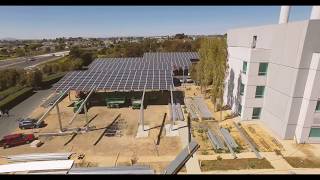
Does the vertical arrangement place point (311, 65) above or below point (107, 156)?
above

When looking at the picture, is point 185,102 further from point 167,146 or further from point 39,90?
point 39,90

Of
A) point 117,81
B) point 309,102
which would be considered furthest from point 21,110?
point 309,102

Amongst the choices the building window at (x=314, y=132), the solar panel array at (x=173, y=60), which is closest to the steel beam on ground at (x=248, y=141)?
the building window at (x=314, y=132)

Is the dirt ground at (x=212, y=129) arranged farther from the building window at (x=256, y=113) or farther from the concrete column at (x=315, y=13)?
the concrete column at (x=315, y=13)

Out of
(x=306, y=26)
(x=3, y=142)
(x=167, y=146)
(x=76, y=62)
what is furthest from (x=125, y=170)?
(x=76, y=62)

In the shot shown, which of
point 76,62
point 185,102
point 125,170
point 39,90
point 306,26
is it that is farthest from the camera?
point 76,62

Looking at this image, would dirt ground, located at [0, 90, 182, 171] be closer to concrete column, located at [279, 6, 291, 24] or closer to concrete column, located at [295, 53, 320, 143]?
concrete column, located at [295, 53, 320, 143]

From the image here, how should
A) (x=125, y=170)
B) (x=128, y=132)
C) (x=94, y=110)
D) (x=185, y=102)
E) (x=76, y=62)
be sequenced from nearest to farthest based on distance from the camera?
(x=125, y=170) < (x=128, y=132) < (x=94, y=110) < (x=185, y=102) < (x=76, y=62)
